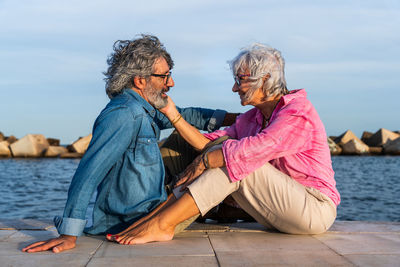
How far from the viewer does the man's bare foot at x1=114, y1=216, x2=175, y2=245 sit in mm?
2379

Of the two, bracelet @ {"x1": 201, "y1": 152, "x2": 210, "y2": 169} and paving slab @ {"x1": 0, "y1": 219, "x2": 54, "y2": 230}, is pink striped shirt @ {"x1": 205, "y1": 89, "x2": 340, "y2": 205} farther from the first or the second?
paving slab @ {"x1": 0, "y1": 219, "x2": 54, "y2": 230}

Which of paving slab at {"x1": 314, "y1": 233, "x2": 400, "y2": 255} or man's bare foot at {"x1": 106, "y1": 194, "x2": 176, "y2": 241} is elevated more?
man's bare foot at {"x1": 106, "y1": 194, "x2": 176, "y2": 241}

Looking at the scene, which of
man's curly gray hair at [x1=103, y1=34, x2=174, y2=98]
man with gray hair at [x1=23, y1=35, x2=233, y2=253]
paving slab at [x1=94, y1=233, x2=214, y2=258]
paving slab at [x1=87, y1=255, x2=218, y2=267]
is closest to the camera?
paving slab at [x1=87, y1=255, x2=218, y2=267]

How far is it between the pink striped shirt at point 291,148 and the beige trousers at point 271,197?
5cm

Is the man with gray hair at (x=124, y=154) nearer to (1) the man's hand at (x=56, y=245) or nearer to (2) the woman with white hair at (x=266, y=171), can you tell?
(1) the man's hand at (x=56, y=245)

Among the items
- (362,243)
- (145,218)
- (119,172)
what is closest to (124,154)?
(119,172)

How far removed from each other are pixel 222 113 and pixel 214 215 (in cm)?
70

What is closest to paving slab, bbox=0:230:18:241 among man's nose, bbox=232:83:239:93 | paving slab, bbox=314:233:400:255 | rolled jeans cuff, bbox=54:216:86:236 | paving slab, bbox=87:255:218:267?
rolled jeans cuff, bbox=54:216:86:236

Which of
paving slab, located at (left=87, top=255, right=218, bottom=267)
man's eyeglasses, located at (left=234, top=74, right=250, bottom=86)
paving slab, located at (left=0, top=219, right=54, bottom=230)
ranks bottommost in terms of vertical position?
paving slab, located at (left=0, top=219, right=54, bottom=230)

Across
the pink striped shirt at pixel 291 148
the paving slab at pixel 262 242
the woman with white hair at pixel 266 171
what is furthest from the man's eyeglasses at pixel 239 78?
the paving slab at pixel 262 242

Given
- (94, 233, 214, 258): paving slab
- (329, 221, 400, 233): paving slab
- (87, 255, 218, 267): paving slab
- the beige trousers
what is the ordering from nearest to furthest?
(87, 255, 218, 267): paving slab < (94, 233, 214, 258): paving slab < the beige trousers < (329, 221, 400, 233): paving slab

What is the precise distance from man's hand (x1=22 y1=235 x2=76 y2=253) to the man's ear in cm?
86

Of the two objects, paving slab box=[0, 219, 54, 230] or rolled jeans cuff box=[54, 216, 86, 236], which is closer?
rolled jeans cuff box=[54, 216, 86, 236]

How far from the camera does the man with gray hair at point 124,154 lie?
2.28 metres
